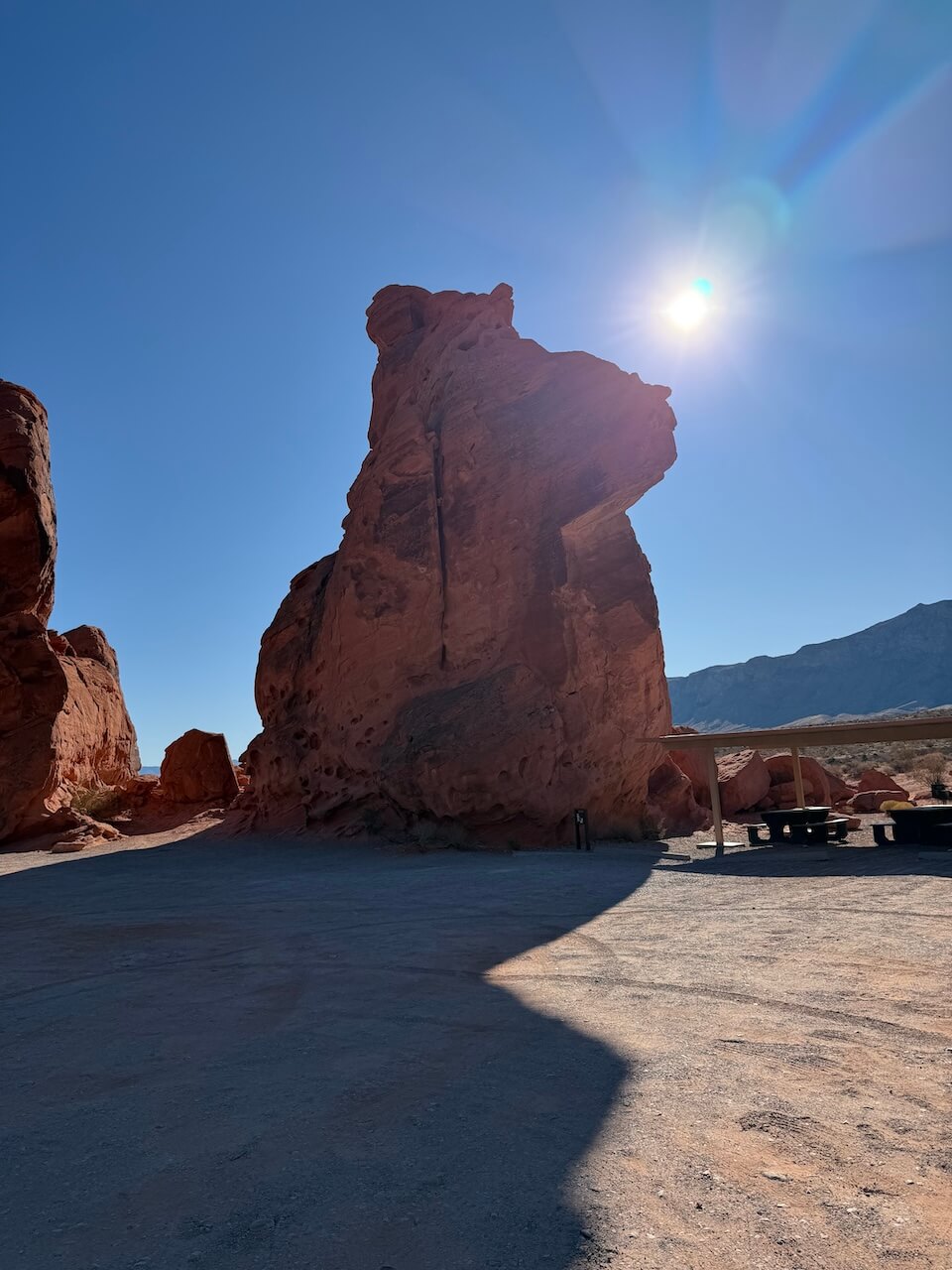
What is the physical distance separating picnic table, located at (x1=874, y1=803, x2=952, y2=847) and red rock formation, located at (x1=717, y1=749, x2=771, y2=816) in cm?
1269

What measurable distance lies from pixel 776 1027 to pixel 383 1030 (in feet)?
6.57

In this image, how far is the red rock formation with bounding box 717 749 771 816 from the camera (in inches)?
1047

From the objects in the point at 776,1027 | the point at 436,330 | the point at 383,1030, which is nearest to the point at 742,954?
the point at 776,1027

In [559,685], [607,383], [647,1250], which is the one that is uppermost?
[607,383]

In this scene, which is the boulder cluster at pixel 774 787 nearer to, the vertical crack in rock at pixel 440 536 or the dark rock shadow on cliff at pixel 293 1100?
the vertical crack in rock at pixel 440 536

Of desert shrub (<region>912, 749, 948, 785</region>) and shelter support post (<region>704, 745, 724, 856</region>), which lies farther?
desert shrub (<region>912, 749, 948, 785</region>)

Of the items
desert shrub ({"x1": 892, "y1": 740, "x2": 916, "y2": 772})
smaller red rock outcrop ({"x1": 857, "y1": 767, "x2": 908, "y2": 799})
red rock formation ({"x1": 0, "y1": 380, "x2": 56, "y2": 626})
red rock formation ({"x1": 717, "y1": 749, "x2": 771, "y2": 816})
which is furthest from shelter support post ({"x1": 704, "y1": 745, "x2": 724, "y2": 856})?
desert shrub ({"x1": 892, "y1": 740, "x2": 916, "y2": 772})

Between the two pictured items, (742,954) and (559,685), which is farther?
(559,685)

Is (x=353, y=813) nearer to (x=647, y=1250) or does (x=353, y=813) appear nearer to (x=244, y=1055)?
(x=244, y=1055)

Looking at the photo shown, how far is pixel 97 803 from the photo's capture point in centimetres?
2580

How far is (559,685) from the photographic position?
17000 mm

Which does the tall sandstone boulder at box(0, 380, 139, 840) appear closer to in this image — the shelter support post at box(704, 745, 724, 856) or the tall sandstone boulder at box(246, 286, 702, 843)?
the tall sandstone boulder at box(246, 286, 702, 843)

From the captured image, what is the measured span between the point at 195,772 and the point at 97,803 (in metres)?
4.05

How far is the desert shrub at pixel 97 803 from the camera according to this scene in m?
24.9
